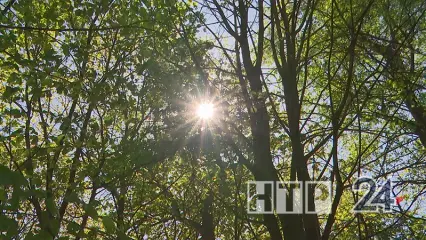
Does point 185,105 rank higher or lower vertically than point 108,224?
higher

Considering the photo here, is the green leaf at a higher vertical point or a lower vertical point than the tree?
lower

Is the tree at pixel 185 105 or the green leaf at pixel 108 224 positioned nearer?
the green leaf at pixel 108 224

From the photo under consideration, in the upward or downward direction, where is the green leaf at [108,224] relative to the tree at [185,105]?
downward

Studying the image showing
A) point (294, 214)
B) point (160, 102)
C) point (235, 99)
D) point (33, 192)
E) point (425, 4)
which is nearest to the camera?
point (33, 192)

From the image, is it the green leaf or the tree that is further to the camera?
the tree

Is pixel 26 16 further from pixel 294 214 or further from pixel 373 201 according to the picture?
pixel 373 201

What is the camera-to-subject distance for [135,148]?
450 centimetres

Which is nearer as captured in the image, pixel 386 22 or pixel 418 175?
pixel 386 22

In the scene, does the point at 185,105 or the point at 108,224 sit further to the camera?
the point at 185,105

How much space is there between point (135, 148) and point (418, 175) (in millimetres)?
8052

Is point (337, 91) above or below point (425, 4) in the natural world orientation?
below

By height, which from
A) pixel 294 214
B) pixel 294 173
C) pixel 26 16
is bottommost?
pixel 294 214

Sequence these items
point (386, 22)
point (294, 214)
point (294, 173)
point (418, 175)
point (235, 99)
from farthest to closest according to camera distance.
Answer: point (418, 175) → point (386, 22) → point (235, 99) → point (294, 173) → point (294, 214)

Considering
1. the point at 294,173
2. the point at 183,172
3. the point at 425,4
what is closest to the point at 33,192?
the point at 294,173
